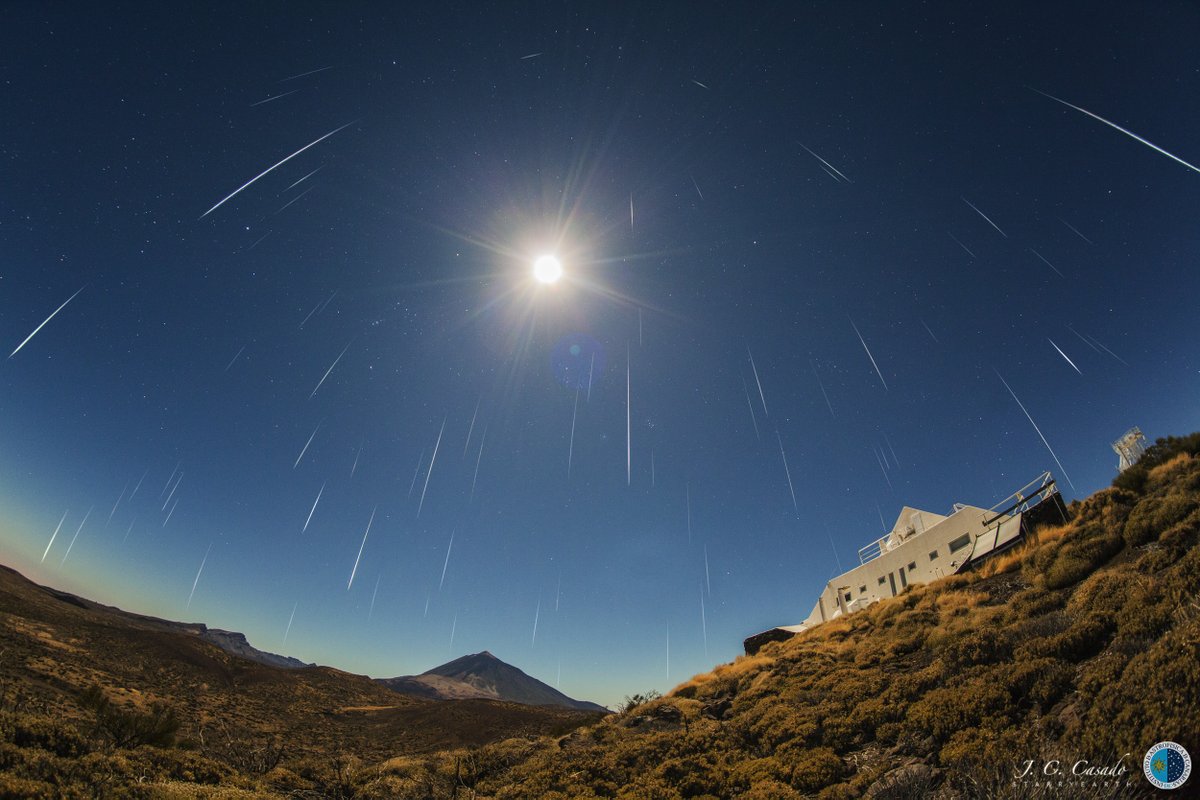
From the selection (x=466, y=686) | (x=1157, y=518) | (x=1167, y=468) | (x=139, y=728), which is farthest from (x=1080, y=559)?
(x=466, y=686)

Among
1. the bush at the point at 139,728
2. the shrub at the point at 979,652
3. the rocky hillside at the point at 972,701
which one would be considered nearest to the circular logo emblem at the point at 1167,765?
the rocky hillside at the point at 972,701

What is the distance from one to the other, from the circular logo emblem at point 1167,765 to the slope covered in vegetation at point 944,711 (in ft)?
0.35

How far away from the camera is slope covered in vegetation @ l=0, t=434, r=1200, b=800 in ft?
21.7

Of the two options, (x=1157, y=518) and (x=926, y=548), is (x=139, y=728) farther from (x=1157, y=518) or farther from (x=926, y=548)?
(x=926, y=548)

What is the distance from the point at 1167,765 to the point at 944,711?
4.41 meters

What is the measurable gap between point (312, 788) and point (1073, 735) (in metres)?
19.7

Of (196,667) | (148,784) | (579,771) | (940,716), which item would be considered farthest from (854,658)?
(196,667)

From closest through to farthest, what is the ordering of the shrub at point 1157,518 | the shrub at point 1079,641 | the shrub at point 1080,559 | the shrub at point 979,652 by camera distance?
1. the shrub at point 1079,641
2. the shrub at point 979,652
3. the shrub at point 1157,518
4. the shrub at point 1080,559

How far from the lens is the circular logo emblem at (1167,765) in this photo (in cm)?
511

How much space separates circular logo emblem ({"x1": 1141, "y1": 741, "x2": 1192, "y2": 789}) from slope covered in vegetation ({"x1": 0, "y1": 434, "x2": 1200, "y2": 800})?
108 mm

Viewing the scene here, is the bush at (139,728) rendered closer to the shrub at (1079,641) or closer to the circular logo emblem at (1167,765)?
the circular logo emblem at (1167,765)

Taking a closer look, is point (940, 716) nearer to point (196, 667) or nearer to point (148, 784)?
point (148, 784)

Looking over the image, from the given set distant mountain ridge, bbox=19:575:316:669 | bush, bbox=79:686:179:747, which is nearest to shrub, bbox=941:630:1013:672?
bush, bbox=79:686:179:747

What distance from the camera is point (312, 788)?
48.8ft
